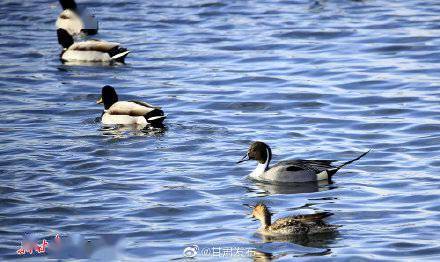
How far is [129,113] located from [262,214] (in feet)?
21.9

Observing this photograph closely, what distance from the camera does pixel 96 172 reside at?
55.8 ft

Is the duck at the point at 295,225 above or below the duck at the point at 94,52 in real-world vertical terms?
above

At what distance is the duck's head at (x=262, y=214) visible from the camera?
1370 centimetres

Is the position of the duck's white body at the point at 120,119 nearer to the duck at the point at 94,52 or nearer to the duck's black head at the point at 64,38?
the duck at the point at 94,52

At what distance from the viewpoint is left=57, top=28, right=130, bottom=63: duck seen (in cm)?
2512

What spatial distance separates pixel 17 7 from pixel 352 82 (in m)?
11.4

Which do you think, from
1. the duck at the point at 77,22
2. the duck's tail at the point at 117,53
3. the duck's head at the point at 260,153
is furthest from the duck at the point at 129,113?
the duck at the point at 77,22

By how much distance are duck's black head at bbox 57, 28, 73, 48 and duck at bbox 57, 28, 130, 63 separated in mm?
236

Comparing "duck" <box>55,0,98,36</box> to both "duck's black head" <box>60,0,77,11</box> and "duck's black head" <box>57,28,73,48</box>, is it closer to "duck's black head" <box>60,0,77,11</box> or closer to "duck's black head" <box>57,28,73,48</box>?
"duck's black head" <box>60,0,77,11</box>

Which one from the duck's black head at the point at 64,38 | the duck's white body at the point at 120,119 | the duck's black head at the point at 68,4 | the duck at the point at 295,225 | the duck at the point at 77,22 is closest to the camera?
the duck at the point at 295,225

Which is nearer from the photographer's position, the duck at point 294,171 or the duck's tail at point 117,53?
the duck at point 294,171

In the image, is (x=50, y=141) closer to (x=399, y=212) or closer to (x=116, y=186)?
(x=116, y=186)

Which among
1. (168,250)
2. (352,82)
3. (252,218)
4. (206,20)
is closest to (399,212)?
(252,218)

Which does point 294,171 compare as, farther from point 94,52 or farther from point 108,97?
point 94,52
